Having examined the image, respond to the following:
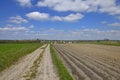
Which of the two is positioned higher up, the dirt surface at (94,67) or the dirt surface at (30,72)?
the dirt surface at (94,67)

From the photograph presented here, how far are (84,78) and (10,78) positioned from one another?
5.52 metres

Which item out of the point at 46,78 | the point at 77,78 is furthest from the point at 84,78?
the point at 46,78

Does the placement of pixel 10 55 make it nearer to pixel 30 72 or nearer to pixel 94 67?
pixel 30 72

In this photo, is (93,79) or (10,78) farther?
(10,78)

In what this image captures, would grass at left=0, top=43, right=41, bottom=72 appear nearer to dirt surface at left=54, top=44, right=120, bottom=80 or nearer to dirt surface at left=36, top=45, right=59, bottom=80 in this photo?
dirt surface at left=36, top=45, right=59, bottom=80

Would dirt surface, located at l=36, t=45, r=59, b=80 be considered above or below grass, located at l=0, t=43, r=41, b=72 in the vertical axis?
above

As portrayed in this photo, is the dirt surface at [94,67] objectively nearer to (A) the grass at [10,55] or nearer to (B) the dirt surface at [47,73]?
(B) the dirt surface at [47,73]

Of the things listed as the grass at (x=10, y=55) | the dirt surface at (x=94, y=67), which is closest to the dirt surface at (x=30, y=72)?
the dirt surface at (x=94, y=67)

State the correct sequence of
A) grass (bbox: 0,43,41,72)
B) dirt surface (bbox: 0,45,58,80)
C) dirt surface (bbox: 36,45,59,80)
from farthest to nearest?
grass (bbox: 0,43,41,72), dirt surface (bbox: 0,45,58,80), dirt surface (bbox: 36,45,59,80)

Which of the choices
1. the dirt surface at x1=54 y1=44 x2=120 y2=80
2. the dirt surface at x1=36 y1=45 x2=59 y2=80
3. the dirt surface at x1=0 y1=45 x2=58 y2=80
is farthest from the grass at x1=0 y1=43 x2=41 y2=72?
the dirt surface at x1=54 y1=44 x2=120 y2=80

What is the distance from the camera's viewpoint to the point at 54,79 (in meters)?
14.4

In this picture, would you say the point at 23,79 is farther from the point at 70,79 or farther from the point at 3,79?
the point at 70,79

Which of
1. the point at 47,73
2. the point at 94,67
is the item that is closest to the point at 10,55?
the point at 94,67

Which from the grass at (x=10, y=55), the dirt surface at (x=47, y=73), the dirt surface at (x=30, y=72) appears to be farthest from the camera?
the grass at (x=10, y=55)
